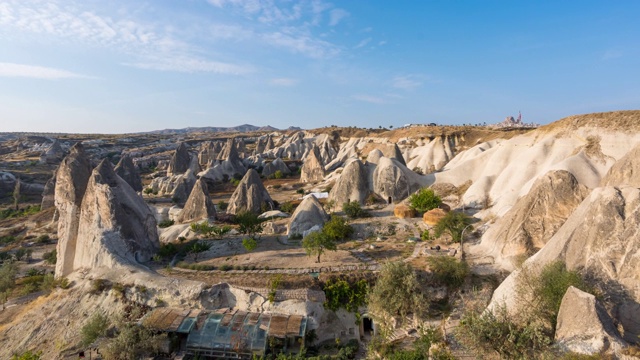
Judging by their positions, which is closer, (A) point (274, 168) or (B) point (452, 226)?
(B) point (452, 226)

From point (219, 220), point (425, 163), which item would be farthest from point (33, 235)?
point (425, 163)

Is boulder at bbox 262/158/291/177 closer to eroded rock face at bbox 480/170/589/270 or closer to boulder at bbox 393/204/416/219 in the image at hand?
boulder at bbox 393/204/416/219

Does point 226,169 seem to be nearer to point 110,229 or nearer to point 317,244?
point 110,229

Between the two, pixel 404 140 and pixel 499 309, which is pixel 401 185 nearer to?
pixel 499 309

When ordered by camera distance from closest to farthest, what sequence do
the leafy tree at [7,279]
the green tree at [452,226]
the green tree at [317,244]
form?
the leafy tree at [7,279] → the green tree at [317,244] → the green tree at [452,226]

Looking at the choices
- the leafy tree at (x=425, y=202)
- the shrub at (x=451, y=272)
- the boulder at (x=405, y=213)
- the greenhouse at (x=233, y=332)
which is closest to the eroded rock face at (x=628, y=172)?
the shrub at (x=451, y=272)

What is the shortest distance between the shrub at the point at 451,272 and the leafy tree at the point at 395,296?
7.77ft

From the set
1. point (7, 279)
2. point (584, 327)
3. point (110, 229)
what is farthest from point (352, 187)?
point (7, 279)

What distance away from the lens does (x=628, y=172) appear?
60.4 feet

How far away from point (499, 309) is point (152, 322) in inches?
556

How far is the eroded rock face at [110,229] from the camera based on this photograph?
69.3ft

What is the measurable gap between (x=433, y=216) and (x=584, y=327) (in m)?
16.0

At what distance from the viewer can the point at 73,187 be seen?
24125 mm

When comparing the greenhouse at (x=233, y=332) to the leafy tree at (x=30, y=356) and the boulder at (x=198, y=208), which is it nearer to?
the leafy tree at (x=30, y=356)
